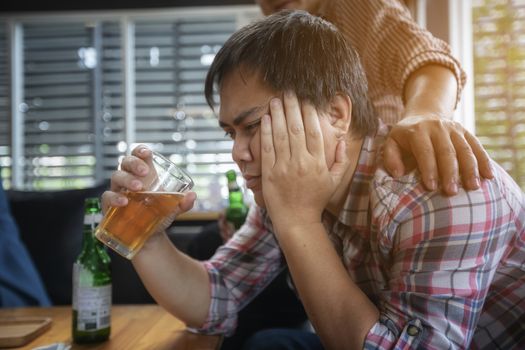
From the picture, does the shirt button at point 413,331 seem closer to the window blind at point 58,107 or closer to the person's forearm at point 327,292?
the person's forearm at point 327,292

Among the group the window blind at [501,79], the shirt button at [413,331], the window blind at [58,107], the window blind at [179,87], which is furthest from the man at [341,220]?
the window blind at [58,107]

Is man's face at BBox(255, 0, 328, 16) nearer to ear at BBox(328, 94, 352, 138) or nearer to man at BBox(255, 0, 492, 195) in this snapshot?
man at BBox(255, 0, 492, 195)

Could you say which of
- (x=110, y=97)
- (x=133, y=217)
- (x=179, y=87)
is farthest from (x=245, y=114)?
(x=110, y=97)

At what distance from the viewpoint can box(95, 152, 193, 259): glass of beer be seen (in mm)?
860

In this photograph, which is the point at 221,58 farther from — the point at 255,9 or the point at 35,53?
the point at 35,53

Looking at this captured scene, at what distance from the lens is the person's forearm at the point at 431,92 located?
1014 millimetres

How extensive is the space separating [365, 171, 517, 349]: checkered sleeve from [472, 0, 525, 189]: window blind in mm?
1775

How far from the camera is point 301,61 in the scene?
93 centimetres

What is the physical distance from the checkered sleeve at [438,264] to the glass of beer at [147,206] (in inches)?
14.7

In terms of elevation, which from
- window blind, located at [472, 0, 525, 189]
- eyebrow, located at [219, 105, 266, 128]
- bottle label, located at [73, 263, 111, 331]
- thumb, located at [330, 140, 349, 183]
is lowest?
bottle label, located at [73, 263, 111, 331]

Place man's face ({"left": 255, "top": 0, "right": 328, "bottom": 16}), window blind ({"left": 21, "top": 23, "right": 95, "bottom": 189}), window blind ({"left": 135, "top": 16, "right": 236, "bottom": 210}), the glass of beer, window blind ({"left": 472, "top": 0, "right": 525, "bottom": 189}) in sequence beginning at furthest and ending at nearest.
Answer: window blind ({"left": 21, "top": 23, "right": 95, "bottom": 189})
window blind ({"left": 135, "top": 16, "right": 236, "bottom": 210})
window blind ({"left": 472, "top": 0, "right": 525, "bottom": 189})
man's face ({"left": 255, "top": 0, "right": 328, "bottom": 16})
the glass of beer

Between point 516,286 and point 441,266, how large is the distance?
0.89 ft

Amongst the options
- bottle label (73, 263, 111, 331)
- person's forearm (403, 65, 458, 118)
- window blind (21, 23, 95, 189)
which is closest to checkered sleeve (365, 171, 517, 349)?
person's forearm (403, 65, 458, 118)

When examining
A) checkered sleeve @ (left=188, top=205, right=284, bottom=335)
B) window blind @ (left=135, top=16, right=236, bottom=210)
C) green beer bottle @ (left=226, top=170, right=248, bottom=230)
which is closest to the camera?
checkered sleeve @ (left=188, top=205, right=284, bottom=335)
